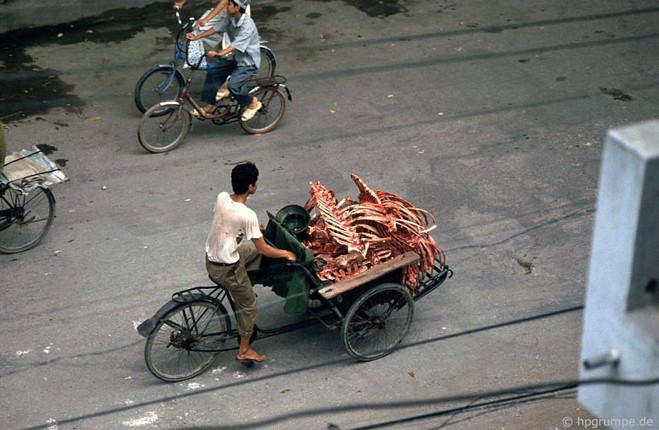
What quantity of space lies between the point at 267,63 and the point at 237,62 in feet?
5.06

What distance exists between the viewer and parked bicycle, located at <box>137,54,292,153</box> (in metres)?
10.1

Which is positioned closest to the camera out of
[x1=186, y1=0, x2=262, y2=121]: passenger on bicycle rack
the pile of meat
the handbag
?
the pile of meat

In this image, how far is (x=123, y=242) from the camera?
28.8 feet

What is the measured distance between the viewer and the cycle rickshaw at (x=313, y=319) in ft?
22.6

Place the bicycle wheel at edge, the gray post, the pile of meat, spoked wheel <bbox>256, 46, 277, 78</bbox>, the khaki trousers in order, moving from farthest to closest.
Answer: spoked wheel <bbox>256, 46, 277, 78</bbox> < the bicycle wheel at edge < the pile of meat < the khaki trousers < the gray post

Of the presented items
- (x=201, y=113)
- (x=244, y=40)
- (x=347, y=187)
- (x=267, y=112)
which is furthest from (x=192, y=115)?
(x=347, y=187)

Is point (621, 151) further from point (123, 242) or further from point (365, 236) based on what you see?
point (123, 242)

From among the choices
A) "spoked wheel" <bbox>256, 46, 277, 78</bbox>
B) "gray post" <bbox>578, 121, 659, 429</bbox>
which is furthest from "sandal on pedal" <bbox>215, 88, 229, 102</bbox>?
"gray post" <bbox>578, 121, 659, 429</bbox>

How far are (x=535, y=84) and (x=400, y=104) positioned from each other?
1851mm

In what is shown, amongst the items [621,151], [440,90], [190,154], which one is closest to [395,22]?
[440,90]

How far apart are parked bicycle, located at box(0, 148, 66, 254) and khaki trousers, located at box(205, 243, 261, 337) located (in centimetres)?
252

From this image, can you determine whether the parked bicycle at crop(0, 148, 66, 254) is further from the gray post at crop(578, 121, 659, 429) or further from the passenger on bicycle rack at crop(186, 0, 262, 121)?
the gray post at crop(578, 121, 659, 429)

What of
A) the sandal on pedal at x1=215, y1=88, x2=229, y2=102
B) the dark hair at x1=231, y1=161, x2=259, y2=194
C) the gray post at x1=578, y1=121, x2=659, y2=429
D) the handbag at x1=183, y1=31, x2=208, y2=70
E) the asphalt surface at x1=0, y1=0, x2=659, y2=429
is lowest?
the asphalt surface at x1=0, y1=0, x2=659, y2=429

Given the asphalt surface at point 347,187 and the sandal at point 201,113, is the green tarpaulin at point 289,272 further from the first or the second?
the sandal at point 201,113
